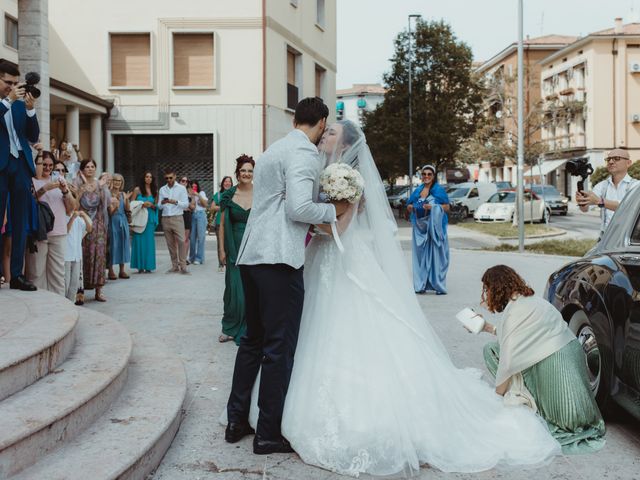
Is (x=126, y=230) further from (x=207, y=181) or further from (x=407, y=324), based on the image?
(x=207, y=181)

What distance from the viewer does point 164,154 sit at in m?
25.9

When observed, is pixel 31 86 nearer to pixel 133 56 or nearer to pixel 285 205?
pixel 285 205

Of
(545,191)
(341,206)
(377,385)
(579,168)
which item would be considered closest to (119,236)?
(579,168)

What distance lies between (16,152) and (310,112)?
3.42 metres

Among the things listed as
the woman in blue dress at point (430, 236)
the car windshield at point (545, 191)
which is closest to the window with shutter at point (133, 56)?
the woman in blue dress at point (430, 236)

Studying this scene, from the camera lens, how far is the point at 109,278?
520 inches

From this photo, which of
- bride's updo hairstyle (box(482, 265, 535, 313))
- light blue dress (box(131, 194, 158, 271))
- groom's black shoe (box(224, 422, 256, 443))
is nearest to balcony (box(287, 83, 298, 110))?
light blue dress (box(131, 194, 158, 271))

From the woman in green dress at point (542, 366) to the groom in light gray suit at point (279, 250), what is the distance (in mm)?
1352

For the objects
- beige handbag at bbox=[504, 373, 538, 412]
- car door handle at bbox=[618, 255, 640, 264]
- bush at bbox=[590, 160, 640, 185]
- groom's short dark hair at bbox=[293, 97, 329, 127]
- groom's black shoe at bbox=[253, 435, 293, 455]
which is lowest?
groom's black shoe at bbox=[253, 435, 293, 455]

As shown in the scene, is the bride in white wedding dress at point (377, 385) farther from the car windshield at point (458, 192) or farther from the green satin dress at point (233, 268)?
the car windshield at point (458, 192)

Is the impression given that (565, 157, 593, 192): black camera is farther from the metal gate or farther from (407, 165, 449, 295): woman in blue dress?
the metal gate

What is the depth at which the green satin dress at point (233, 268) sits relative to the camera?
7.68 metres

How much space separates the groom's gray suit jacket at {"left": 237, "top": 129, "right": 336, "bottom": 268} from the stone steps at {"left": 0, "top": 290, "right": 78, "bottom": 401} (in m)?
1.40

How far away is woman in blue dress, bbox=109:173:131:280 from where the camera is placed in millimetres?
13078
